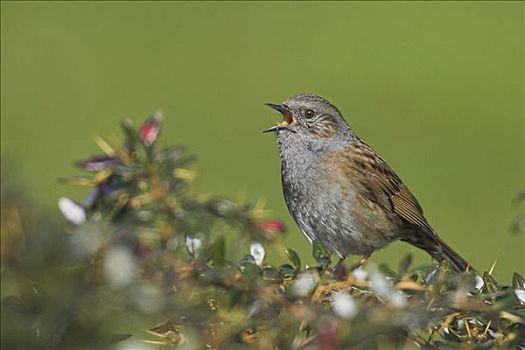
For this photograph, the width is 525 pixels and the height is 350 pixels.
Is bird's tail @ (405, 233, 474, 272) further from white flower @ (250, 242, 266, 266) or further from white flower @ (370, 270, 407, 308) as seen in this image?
white flower @ (370, 270, 407, 308)

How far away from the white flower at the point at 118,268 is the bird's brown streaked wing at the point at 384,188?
4.23m

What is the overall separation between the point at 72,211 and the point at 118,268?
522 mm

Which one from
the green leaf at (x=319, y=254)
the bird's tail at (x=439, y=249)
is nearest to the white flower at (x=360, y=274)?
the green leaf at (x=319, y=254)

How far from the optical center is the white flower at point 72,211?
78.6 inches

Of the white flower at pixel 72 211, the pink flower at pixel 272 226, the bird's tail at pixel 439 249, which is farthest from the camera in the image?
the bird's tail at pixel 439 249

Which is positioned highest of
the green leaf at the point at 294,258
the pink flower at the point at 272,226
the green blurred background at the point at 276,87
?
the pink flower at the point at 272,226

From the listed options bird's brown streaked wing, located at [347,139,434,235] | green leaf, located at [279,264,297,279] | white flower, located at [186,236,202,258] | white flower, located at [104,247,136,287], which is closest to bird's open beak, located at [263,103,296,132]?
bird's brown streaked wing, located at [347,139,434,235]

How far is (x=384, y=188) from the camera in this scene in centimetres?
587

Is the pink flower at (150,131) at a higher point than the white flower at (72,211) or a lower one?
higher

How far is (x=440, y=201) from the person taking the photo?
11.5m

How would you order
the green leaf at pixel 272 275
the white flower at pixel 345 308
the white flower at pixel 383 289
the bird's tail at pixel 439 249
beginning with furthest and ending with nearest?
the bird's tail at pixel 439 249 < the green leaf at pixel 272 275 < the white flower at pixel 383 289 < the white flower at pixel 345 308

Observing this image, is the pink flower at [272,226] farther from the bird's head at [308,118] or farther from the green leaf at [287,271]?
the bird's head at [308,118]

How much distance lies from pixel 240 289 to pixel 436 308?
367 mm

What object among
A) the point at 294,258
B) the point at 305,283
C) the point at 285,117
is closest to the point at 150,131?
the point at 294,258
